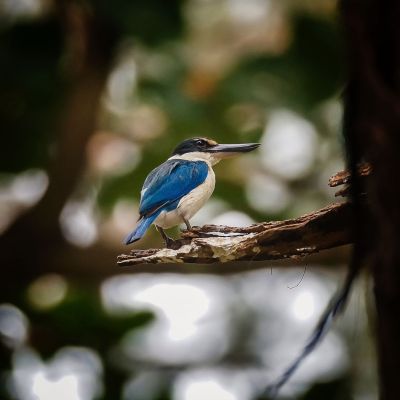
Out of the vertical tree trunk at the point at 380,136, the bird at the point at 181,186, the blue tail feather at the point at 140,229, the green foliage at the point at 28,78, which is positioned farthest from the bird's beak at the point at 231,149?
the green foliage at the point at 28,78

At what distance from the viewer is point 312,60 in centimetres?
212

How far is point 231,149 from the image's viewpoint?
85cm

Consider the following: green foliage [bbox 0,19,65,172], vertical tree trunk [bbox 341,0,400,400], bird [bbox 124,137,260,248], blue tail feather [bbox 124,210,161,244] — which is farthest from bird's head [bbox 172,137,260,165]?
green foliage [bbox 0,19,65,172]

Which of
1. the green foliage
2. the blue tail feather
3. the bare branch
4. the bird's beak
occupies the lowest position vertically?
the bare branch

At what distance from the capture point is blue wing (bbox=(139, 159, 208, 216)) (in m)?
0.78

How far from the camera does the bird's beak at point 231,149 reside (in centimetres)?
83

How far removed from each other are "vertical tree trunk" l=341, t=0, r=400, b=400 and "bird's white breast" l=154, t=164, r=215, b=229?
0.21 metres

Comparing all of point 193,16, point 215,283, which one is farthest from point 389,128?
point 193,16

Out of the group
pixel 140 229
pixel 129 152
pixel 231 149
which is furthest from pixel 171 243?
pixel 129 152

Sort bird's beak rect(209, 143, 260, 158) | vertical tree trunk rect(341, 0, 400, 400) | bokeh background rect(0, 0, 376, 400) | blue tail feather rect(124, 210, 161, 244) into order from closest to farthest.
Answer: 1. vertical tree trunk rect(341, 0, 400, 400)
2. blue tail feather rect(124, 210, 161, 244)
3. bird's beak rect(209, 143, 260, 158)
4. bokeh background rect(0, 0, 376, 400)

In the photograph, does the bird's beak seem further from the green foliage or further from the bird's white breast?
the green foliage

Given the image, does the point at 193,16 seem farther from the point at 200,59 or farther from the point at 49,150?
the point at 49,150

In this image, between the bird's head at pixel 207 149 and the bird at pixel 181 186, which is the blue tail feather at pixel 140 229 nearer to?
the bird at pixel 181 186

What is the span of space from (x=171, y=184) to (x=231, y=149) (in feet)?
0.27
